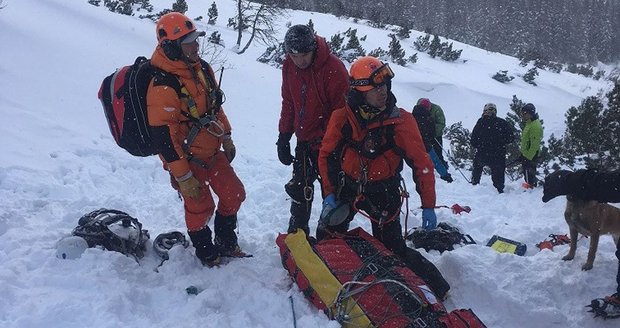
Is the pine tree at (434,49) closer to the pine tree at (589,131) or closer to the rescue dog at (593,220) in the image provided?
the pine tree at (589,131)

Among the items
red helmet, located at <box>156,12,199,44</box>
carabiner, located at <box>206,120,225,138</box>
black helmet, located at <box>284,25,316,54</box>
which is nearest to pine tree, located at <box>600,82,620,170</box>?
black helmet, located at <box>284,25,316,54</box>

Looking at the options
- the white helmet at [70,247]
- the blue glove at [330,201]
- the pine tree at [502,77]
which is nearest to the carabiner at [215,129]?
the blue glove at [330,201]

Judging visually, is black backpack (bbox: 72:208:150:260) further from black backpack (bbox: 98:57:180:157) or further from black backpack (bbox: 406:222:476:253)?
black backpack (bbox: 406:222:476:253)

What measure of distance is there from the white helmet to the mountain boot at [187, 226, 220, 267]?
0.82m

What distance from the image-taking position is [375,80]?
328 cm

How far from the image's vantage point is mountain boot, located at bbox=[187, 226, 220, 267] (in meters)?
3.76

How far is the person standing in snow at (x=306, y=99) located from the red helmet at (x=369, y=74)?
53 centimetres

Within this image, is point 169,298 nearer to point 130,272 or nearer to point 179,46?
point 130,272

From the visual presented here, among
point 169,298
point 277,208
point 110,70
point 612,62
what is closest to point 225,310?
point 169,298

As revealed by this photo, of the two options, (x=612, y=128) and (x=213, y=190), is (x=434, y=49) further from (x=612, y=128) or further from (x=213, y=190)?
(x=213, y=190)

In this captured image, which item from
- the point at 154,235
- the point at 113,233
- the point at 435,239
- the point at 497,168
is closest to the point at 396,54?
the point at 497,168

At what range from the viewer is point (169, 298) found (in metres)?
3.35

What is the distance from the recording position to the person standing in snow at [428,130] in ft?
25.1

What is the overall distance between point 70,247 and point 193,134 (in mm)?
1278
